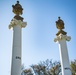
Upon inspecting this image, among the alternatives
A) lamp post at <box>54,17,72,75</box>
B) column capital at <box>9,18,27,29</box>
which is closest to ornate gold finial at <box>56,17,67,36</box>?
lamp post at <box>54,17,72,75</box>

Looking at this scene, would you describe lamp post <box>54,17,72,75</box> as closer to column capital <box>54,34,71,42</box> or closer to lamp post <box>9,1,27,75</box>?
column capital <box>54,34,71,42</box>

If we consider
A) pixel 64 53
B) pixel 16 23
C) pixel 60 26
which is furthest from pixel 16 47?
pixel 60 26

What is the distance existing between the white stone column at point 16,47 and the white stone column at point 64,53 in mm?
4638

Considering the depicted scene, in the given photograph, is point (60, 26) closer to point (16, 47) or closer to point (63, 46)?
point (63, 46)

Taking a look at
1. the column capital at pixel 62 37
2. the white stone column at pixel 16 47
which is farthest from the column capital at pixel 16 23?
the column capital at pixel 62 37

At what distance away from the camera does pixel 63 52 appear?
16.3 m

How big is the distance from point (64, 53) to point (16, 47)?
5.68 metres

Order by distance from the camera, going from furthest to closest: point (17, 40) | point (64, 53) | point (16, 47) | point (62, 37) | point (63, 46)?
point (62, 37) → point (63, 46) → point (64, 53) → point (17, 40) → point (16, 47)

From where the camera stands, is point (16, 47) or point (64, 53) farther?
point (64, 53)

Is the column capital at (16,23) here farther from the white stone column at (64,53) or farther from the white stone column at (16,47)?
the white stone column at (64,53)

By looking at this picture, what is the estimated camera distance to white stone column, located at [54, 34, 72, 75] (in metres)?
15.2

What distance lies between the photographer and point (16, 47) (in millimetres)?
13023

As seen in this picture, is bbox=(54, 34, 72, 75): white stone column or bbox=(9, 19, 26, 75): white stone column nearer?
bbox=(9, 19, 26, 75): white stone column

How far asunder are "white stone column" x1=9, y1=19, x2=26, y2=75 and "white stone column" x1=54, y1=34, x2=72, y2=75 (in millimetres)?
4638
